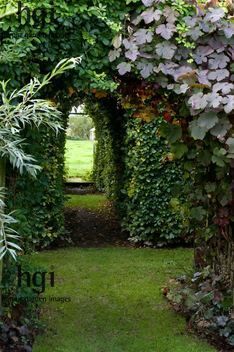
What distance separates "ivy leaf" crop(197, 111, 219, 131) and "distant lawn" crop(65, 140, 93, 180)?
13.6 meters

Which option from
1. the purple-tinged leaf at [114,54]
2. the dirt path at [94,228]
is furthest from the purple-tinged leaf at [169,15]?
the dirt path at [94,228]

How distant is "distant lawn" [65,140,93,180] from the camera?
1755cm

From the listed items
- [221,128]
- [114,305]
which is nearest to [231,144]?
[221,128]

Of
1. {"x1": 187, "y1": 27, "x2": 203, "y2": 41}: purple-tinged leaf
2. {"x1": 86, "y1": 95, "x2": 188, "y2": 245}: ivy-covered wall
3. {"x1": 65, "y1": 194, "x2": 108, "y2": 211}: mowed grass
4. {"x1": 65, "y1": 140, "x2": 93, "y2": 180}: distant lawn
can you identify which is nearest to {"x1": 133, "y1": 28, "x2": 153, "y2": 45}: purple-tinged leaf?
{"x1": 187, "y1": 27, "x2": 203, "y2": 41}: purple-tinged leaf

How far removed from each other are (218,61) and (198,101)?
0.35 metres

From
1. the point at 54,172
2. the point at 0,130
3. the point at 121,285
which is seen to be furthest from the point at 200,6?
the point at 54,172

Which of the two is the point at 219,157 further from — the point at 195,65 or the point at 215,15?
the point at 215,15

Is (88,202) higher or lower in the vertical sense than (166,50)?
lower

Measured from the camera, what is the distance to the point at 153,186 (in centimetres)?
667

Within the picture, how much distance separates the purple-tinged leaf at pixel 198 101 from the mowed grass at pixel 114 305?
1.69m

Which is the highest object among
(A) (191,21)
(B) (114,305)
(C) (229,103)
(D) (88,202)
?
(A) (191,21)

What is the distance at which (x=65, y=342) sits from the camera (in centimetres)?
370

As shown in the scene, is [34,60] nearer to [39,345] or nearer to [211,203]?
[211,203]

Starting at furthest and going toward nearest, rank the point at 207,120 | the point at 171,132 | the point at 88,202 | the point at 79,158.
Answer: the point at 79,158
the point at 88,202
the point at 171,132
the point at 207,120
